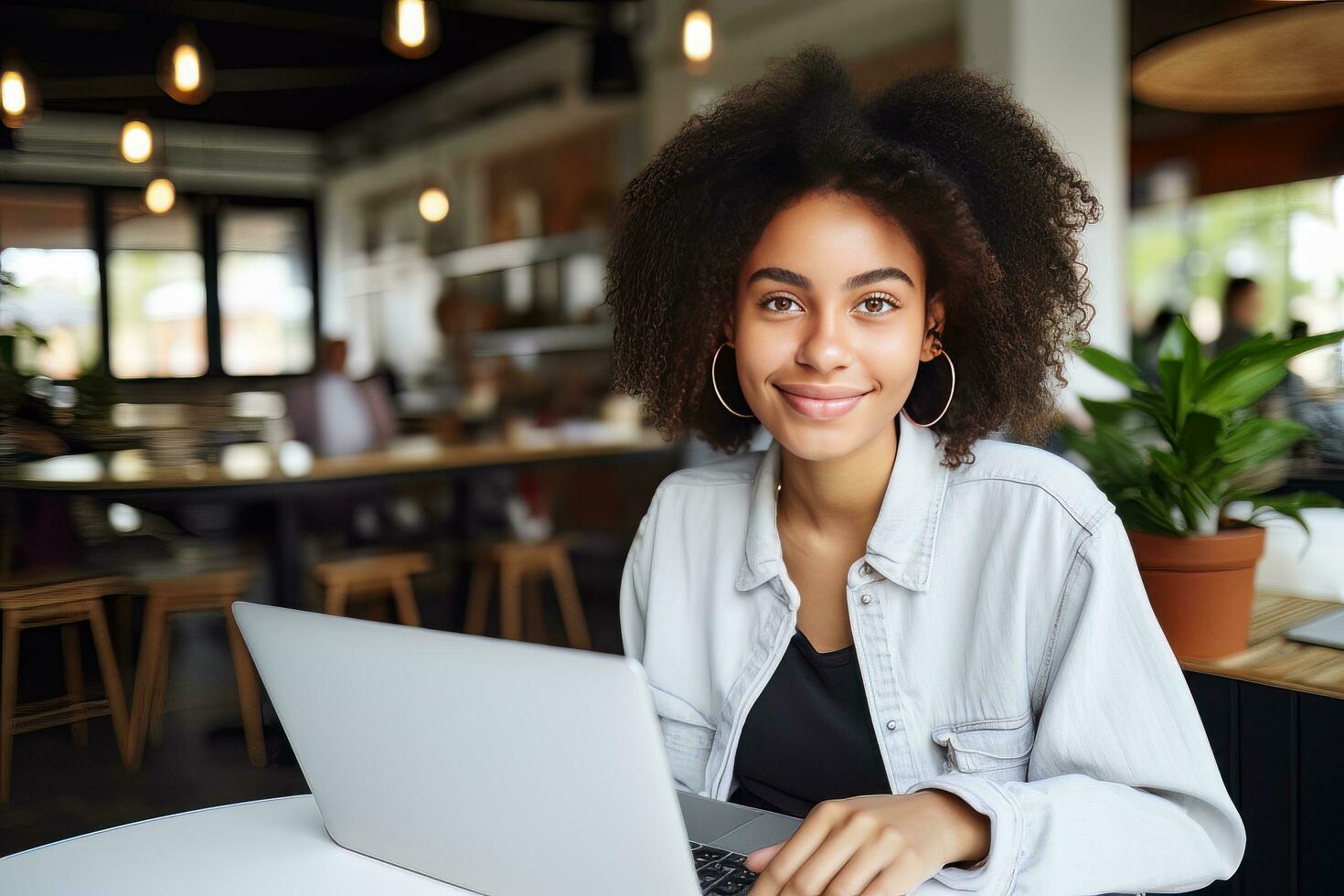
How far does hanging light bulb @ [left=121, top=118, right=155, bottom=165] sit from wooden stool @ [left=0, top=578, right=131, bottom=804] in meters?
1.05

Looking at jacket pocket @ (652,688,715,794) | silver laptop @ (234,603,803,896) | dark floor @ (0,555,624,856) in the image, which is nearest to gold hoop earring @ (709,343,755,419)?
jacket pocket @ (652,688,715,794)

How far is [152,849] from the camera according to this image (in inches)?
42.3

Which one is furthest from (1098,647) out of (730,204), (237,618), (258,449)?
(258,449)

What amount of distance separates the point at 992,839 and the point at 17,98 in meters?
2.60

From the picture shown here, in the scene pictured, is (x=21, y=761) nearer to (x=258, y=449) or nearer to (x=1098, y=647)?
(x=258, y=449)

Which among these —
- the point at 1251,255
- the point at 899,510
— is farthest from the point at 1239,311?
the point at 899,510

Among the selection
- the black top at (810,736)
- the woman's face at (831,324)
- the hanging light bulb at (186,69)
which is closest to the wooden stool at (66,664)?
the hanging light bulb at (186,69)

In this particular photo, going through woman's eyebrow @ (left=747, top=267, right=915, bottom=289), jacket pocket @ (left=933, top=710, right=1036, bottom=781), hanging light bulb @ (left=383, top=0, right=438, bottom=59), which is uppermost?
hanging light bulb @ (left=383, top=0, right=438, bottom=59)

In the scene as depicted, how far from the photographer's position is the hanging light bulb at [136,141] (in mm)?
2725

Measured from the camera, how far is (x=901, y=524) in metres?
1.27

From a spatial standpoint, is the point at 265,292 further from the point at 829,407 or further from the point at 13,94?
the point at 829,407

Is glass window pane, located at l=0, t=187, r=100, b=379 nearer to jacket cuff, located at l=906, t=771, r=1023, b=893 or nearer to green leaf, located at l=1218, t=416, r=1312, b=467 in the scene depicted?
jacket cuff, located at l=906, t=771, r=1023, b=893

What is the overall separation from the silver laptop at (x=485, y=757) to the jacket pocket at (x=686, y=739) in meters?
0.37

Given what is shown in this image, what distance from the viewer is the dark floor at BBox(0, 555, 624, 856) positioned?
7.67 feet
